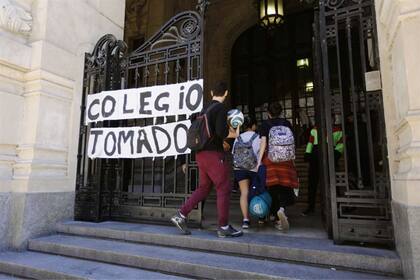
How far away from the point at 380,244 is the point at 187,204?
2383mm

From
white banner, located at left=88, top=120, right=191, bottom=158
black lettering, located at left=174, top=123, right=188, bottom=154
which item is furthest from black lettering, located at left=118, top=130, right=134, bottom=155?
black lettering, located at left=174, top=123, right=188, bottom=154

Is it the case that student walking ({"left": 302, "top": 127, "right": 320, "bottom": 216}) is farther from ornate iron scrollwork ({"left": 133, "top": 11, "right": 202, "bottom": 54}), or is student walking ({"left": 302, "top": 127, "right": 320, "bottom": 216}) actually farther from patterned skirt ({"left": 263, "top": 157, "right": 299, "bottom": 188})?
ornate iron scrollwork ({"left": 133, "top": 11, "right": 202, "bottom": 54})

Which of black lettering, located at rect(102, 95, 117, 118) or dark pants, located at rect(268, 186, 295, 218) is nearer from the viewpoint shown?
dark pants, located at rect(268, 186, 295, 218)

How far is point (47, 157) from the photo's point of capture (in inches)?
206

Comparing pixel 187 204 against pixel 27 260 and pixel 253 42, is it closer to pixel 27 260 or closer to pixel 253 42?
pixel 27 260

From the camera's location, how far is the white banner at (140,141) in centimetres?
497

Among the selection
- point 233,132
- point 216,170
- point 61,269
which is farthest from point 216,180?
point 61,269

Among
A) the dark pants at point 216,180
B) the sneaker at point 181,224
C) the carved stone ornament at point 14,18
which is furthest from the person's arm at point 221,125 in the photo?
the carved stone ornament at point 14,18

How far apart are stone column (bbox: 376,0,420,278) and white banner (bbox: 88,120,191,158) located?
2.78 metres

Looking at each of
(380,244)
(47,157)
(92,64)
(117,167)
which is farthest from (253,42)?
(380,244)

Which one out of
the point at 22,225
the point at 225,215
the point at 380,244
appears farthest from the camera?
the point at 22,225

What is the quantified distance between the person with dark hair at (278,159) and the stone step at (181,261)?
135cm

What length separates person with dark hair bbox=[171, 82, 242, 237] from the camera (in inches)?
163

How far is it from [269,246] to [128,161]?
3745 millimetres
